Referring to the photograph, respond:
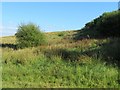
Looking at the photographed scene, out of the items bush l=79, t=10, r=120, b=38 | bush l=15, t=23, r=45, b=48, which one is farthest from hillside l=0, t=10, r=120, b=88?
bush l=15, t=23, r=45, b=48

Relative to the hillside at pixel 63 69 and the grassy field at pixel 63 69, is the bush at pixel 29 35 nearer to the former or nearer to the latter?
the grassy field at pixel 63 69

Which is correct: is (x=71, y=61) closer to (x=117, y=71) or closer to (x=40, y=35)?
(x=117, y=71)

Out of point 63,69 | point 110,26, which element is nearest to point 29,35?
point 110,26

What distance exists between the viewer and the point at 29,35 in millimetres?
28578

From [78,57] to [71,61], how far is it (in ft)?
1.31

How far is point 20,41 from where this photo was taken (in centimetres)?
2877

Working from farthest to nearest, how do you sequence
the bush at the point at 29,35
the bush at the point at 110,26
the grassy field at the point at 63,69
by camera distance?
the bush at the point at 29,35 < the bush at the point at 110,26 < the grassy field at the point at 63,69

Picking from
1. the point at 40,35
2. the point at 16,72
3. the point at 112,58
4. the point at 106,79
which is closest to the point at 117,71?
the point at 106,79

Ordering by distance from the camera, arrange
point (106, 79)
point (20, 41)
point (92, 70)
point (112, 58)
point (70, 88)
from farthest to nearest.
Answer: point (20, 41), point (112, 58), point (92, 70), point (106, 79), point (70, 88)

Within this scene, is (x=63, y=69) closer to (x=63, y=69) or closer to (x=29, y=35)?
(x=63, y=69)

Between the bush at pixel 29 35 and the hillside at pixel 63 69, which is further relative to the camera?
the bush at pixel 29 35

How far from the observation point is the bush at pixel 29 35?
28344 millimetres

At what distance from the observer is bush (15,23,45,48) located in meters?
28.3

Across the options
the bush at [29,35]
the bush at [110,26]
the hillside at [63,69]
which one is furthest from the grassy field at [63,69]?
the bush at [29,35]
